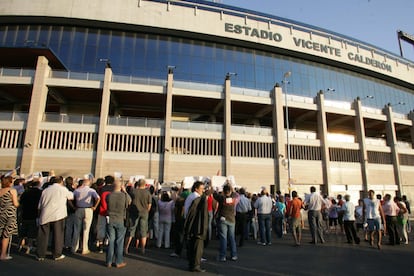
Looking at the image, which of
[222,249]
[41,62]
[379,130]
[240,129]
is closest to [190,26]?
[240,129]

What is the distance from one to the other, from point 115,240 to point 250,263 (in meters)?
3.30

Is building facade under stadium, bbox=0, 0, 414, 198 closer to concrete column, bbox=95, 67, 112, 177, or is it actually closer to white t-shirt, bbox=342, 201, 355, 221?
concrete column, bbox=95, 67, 112, 177

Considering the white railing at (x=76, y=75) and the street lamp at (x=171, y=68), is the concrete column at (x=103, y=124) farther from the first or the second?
the street lamp at (x=171, y=68)

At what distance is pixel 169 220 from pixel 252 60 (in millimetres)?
28278

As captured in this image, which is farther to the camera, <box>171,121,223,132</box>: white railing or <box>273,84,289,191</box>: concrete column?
<box>273,84,289,191</box>: concrete column

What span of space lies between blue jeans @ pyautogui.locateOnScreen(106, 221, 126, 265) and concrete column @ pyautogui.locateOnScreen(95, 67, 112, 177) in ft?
62.6

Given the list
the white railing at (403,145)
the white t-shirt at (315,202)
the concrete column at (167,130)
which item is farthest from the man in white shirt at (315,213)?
the white railing at (403,145)

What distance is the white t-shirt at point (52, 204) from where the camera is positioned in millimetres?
6012

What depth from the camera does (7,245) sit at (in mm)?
5965

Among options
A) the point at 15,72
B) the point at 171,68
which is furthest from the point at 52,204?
the point at 15,72

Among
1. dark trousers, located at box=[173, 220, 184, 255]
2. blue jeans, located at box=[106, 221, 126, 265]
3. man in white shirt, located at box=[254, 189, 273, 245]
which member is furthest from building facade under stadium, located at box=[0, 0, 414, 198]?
blue jeans, located at box=[106, 221, 126, 265]

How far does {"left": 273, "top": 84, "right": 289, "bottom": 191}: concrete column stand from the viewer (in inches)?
1060

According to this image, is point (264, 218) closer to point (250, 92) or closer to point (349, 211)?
point (349, 211)

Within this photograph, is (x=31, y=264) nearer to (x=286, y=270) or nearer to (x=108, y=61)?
(x=286, y=270)
